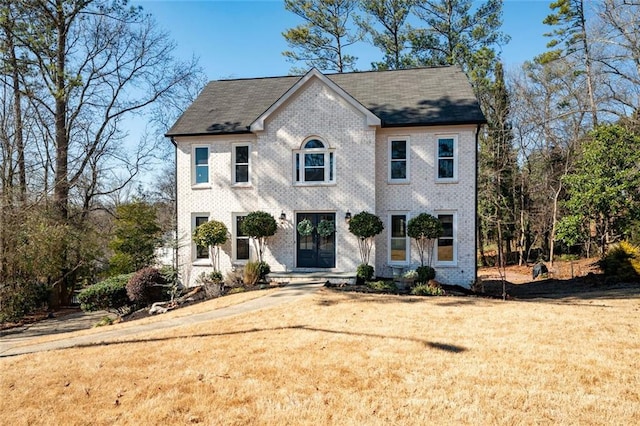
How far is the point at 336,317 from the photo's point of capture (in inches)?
372

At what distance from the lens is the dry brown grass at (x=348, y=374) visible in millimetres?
4891

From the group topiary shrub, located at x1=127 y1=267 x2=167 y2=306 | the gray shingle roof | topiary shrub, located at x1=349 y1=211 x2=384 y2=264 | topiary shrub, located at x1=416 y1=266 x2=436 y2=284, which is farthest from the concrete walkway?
the gray shingle roof

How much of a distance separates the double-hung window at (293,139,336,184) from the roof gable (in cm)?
181

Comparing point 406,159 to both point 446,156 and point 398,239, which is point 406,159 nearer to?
point 446,156

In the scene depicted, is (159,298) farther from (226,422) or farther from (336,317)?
(226,422)

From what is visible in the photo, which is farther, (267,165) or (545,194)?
(545,194)

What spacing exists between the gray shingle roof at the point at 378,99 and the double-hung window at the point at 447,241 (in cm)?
361

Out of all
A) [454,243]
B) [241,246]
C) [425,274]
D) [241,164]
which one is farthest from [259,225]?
[454,243]

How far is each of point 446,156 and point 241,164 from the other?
831cm

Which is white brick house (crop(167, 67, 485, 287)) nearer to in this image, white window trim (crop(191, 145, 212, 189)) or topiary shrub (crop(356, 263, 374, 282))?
white window trim (crop(191, 145, 212, 189))

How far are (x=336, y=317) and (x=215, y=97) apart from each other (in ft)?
44.6

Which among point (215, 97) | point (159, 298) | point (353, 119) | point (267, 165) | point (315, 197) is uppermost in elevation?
point (215, 97)

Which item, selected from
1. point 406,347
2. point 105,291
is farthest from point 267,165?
point 406,347

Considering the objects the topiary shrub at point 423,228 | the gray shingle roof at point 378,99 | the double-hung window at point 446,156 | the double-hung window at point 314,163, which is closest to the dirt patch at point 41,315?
the gray shingle roof at point 378,99
